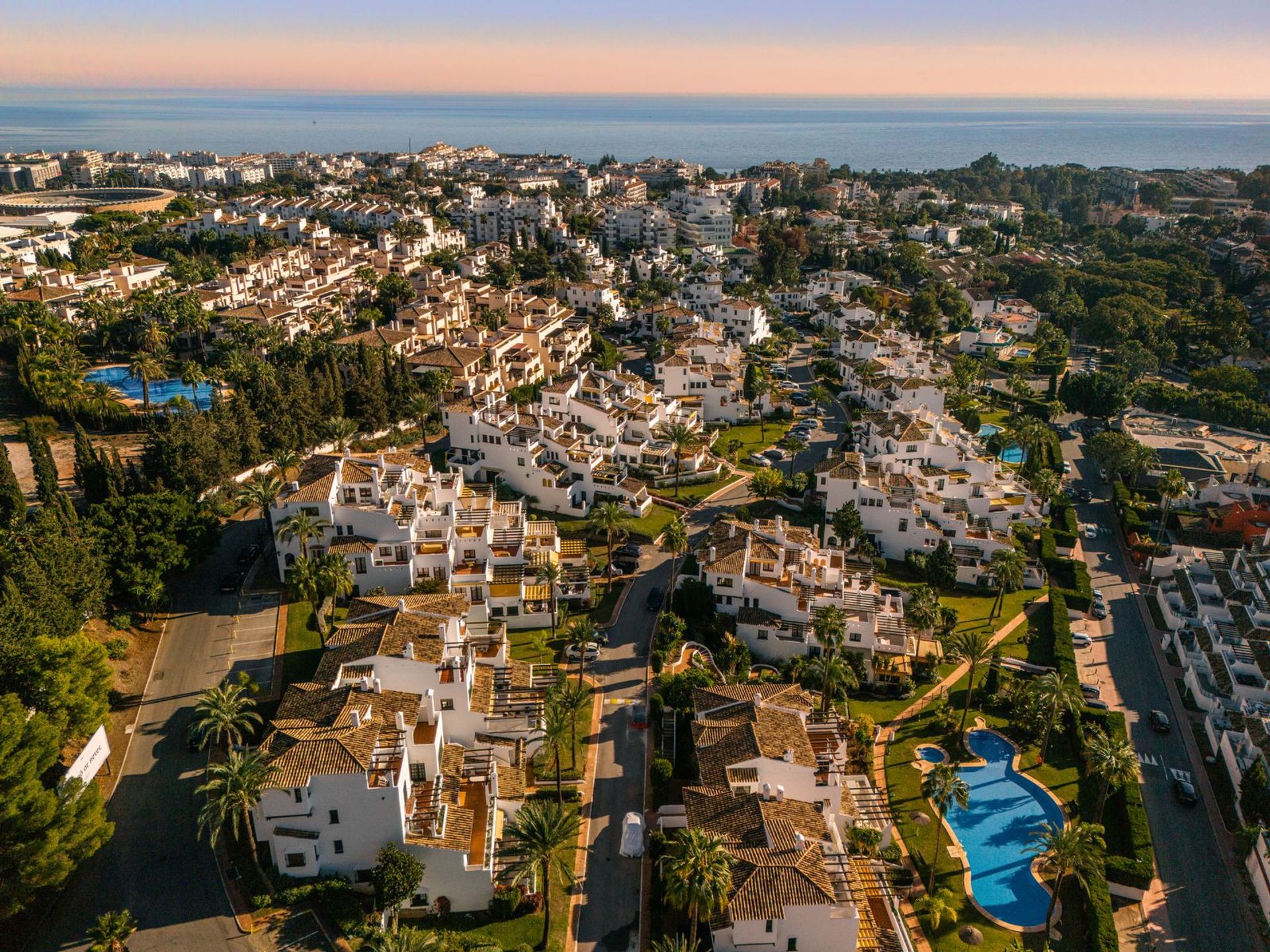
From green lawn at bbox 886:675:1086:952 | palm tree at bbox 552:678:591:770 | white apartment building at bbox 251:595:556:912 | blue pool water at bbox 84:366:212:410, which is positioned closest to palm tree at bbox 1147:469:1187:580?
green lawn at bbox 886:675:1086:952

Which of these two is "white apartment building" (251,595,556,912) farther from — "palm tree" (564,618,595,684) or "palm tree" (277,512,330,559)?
"palm tree" (277,512,330,559)

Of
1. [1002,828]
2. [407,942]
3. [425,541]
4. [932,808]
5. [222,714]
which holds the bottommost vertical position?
[1002,828]

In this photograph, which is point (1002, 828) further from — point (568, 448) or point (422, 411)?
point (422, 411)

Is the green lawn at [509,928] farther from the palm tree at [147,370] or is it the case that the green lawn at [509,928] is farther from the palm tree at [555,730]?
the palm tree at [147,370]

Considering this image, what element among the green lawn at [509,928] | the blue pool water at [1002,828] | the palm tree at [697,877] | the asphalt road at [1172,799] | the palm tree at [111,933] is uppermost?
the palm tree at [697,877]

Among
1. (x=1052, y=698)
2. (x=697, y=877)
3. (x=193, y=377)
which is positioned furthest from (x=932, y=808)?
(x=193, y=377)

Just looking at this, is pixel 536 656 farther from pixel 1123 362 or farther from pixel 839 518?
pixel 1123 362

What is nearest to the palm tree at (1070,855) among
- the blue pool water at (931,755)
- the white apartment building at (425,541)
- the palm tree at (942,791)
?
the palm tree at (942,791)
